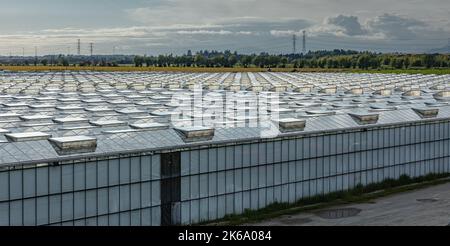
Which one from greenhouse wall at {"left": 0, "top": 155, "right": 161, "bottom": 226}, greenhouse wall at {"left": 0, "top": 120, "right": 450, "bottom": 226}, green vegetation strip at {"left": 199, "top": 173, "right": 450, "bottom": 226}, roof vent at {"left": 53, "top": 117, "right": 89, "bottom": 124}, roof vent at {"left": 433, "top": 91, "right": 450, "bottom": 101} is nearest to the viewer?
greenhouse wall at {"left": 0, "top": 155, "right": 161, "bottom": 226}

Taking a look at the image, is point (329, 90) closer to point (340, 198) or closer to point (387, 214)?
point (340, 198)

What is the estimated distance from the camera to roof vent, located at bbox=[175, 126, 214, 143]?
167 feet

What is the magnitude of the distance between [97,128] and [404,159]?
31.9 meters

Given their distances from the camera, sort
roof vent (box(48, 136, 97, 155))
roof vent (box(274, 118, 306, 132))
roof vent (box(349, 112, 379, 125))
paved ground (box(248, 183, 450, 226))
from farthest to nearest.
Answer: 1. roof vent (box(349, 112, 379, 125))
2. roof vent (box(274, 118, 306, 132))
3. paved ground (box(248, 183, 450, 226))
4. roof vent (box(48, 136, 97, 155))

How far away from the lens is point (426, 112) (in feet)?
232

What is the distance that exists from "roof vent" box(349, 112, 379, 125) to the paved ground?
7976mm

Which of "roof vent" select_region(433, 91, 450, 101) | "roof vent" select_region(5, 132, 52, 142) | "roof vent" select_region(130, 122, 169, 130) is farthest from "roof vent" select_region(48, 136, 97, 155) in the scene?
"roof vent" select_region(433, 91, 450, 101)

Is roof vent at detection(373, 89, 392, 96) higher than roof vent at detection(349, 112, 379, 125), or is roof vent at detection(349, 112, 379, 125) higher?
roof vent at detection(373, 89, 392, 96)

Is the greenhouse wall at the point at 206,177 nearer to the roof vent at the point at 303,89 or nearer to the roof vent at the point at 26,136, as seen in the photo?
the roof vent at the point at 26,136

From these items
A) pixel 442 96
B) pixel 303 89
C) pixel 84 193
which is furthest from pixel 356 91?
pixel 84 193

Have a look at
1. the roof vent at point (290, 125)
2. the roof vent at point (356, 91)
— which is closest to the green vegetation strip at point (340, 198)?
the roof vent at point (290, 125)

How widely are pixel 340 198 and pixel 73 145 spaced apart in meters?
26.0

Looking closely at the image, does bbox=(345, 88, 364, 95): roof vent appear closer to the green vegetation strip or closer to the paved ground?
the green vegetation strip

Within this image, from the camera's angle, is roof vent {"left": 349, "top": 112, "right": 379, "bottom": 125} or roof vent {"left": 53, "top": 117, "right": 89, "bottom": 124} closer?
roof vent {"left": 53, "top": 117, "right": 89, "bottom": 124}
